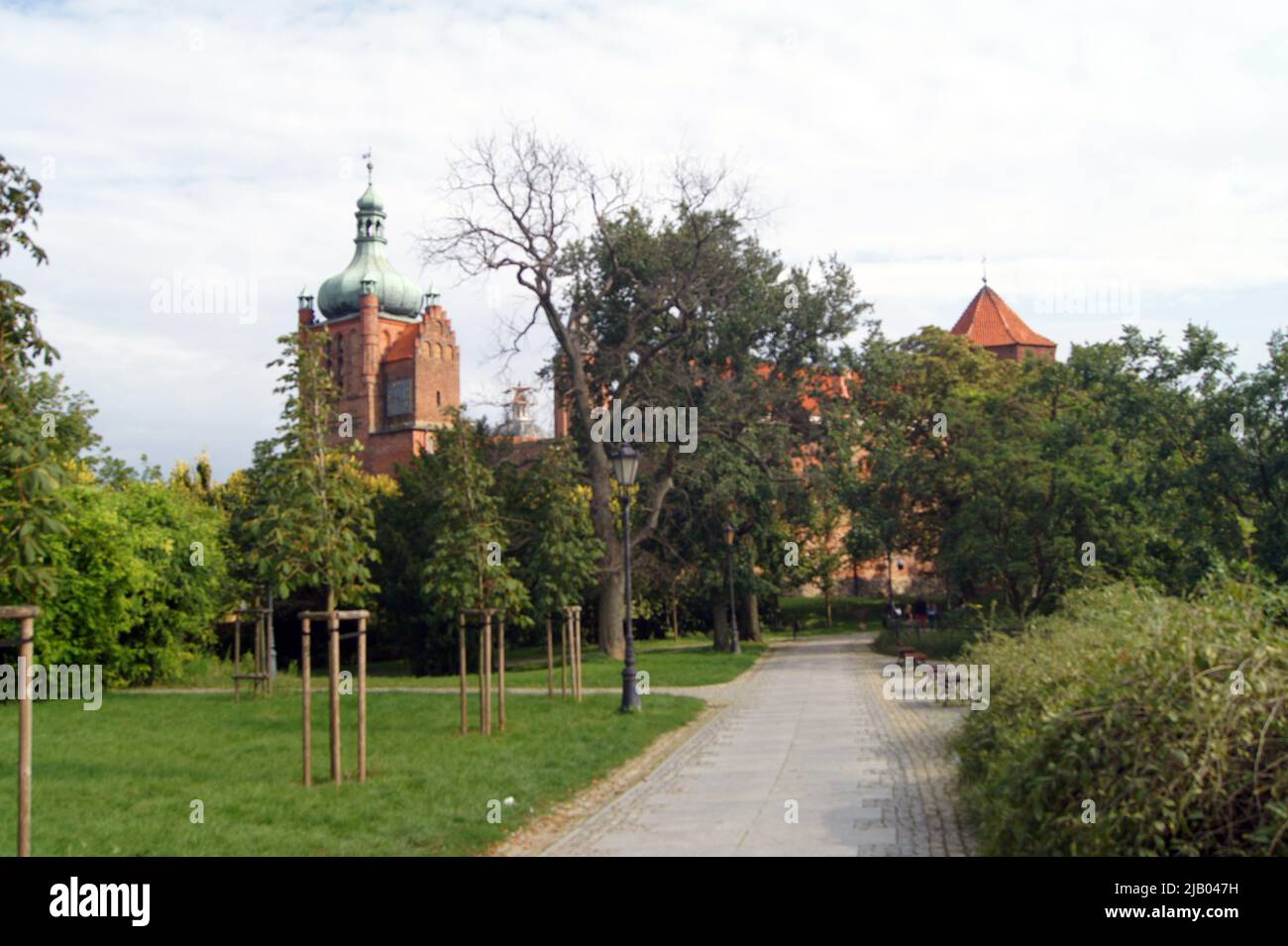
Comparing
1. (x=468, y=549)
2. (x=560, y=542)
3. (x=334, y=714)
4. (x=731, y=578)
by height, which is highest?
(x=560, y=542)

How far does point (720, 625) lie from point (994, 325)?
41.4 meters

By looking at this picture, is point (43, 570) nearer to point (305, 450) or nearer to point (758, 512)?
point (305, 450)

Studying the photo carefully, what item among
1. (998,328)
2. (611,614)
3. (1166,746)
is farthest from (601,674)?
(998,328)

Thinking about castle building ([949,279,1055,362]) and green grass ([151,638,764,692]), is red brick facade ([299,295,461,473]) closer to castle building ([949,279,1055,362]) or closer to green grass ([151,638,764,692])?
castle building ([949,279,1055,362])

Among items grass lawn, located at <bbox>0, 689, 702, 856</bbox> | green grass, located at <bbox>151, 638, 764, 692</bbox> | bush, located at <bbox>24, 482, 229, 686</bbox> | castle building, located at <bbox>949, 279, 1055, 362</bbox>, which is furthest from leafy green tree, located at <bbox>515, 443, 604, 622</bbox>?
castle building, located at <bbox>949, 279, 1055, 362</bbox>

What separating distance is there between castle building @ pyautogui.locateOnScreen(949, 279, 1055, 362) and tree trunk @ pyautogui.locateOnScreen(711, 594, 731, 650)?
37.7 metres

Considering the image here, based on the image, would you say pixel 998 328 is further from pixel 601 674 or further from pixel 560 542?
pixel 560 542

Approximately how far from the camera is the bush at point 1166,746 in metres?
5.45

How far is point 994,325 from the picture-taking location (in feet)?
247

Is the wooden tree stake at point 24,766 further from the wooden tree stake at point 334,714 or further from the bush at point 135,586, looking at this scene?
the bush at point 135,586

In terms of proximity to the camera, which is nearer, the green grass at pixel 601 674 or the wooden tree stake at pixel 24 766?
the wooden tree stake at pixel 24 766

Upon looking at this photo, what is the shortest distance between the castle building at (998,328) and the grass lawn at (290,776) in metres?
59.8

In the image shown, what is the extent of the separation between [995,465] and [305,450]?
23505mm

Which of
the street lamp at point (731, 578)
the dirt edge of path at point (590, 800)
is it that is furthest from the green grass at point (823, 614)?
the dirt edge of path at point (590, 800)
